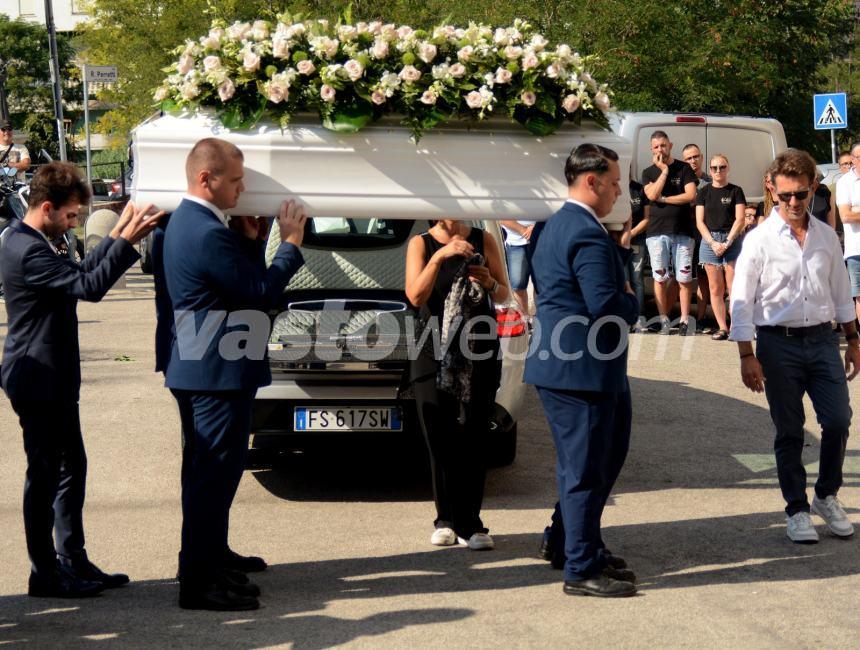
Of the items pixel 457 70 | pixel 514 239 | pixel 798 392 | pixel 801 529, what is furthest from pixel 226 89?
pixel 514 239

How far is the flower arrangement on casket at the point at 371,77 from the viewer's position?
588 centimetres

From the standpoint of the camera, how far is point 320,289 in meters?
8.52

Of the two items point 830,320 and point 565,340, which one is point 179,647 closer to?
point 565,340

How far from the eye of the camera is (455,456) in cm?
682

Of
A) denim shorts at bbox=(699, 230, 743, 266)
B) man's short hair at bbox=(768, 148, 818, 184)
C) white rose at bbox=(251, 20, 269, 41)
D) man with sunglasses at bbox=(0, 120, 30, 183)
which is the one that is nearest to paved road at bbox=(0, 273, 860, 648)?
man's short hair at bbox=(768, 148, 818, 184)

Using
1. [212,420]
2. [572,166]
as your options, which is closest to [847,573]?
[572,166]

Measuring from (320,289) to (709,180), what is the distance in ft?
23.7

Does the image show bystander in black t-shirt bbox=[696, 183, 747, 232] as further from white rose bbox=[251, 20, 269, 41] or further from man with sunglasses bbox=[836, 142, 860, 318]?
white rose bbox=[251, 20, 269, 41]

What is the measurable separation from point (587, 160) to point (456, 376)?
148 centimetres

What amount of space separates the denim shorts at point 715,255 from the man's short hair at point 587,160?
859cm

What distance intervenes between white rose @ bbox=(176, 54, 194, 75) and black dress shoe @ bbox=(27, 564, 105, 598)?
2.31m

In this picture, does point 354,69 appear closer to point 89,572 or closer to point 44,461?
point 44,461

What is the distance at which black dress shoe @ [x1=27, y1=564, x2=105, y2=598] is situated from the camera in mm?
5867

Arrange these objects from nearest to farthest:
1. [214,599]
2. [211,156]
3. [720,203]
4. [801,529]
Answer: [211,156] < [214,599] < [801,529] < [720,203]
